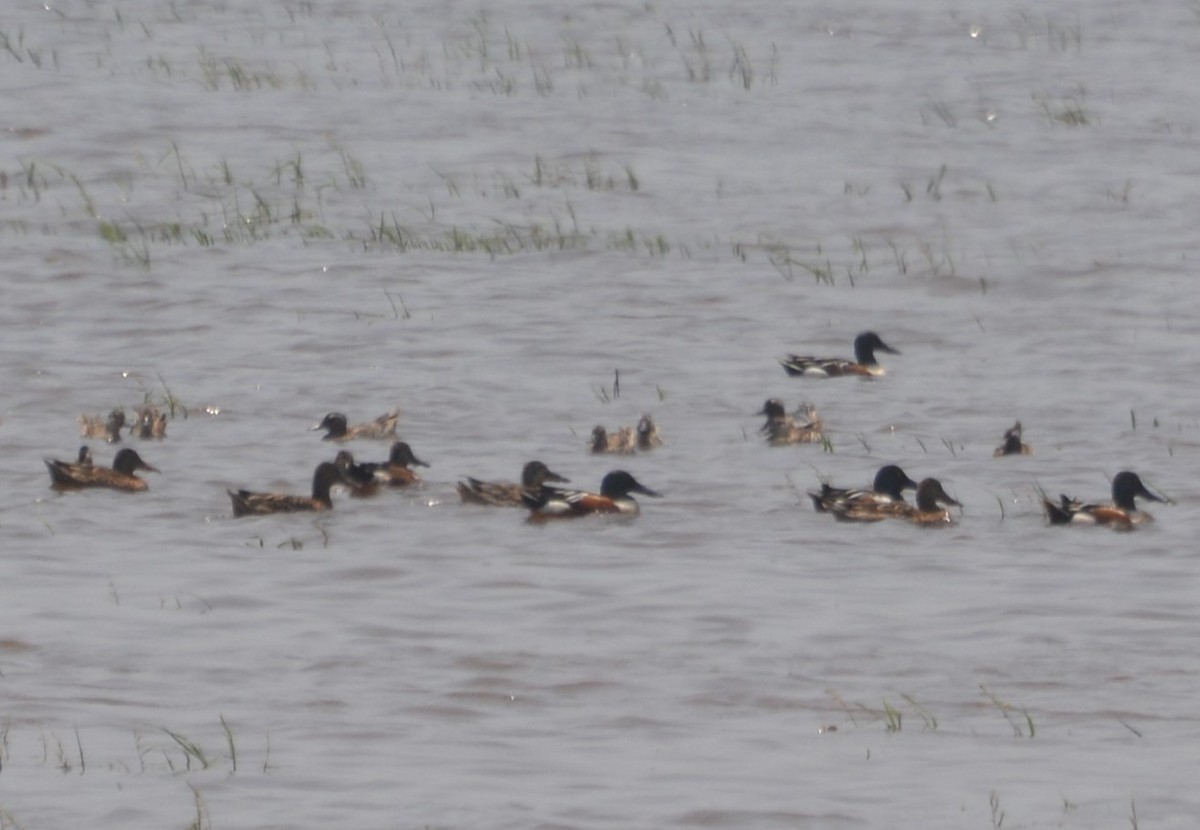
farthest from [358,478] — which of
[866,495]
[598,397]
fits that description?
[598,397]

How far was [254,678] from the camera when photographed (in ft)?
27.5

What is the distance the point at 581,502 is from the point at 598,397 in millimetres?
2919

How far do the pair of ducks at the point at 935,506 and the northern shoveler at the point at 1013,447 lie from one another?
965 mm

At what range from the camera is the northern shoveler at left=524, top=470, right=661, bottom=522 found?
36.6ft

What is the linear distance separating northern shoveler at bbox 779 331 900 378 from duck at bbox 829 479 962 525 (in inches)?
121

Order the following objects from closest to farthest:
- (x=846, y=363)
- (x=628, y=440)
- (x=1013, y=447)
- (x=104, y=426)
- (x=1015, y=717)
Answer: (x=1015, y=717) → (x=1013, y=447) → (x=628, y=440) → (x=104, y=426) → (x=846, y=363)

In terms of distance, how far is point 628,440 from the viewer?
12.4 meters

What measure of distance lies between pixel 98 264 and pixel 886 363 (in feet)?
17.5

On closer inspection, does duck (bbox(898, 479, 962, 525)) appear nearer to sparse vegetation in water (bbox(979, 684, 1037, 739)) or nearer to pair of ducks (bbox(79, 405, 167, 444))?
sparse vegetation in water (bbox(979, 684, 1037, 739))

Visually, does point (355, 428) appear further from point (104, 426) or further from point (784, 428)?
point (784, 428)

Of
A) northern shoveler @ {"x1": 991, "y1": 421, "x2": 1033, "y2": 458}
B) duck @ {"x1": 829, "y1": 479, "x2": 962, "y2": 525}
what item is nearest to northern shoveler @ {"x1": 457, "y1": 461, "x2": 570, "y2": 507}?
duck @ {"x1": 829, "y1": 479, "x2": 962, "y2": 525}

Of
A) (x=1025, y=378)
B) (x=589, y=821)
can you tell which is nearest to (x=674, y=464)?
(x=1025, y=378)

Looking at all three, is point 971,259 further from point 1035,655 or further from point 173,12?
point 173,12

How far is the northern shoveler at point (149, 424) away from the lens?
12.7m
